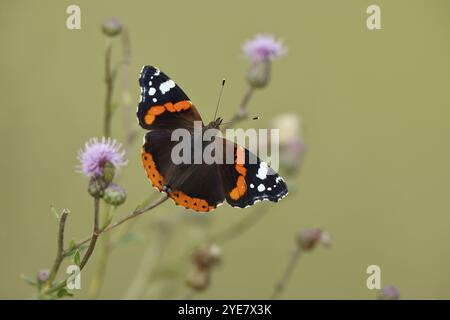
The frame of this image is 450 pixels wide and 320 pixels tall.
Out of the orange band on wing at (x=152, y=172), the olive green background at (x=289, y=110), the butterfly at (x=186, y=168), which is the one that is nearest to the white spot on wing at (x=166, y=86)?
the butterfly at (x=186, y=168)

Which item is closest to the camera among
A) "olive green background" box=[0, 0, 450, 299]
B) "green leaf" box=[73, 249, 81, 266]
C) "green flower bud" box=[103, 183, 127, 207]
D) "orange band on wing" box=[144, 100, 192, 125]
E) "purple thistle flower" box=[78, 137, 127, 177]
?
"green leaf" box=[73, 249, 81, 266]

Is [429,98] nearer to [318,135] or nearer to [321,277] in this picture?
[318,135]

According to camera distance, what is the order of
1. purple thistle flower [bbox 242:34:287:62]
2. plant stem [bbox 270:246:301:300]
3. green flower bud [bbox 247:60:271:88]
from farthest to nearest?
purple thistle flower [bbox 242:34:287:62]
green flower bud [bbox 247:60:271:88]
plant stem [bbox 270:246:301:300]

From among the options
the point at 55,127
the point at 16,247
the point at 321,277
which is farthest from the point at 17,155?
the point at 321,277

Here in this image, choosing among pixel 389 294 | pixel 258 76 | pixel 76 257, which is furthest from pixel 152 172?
pixel 389 294

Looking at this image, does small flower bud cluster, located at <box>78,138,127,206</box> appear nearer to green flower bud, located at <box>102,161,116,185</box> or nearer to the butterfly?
green flower bud, located at <box>102,161,116,185</box>

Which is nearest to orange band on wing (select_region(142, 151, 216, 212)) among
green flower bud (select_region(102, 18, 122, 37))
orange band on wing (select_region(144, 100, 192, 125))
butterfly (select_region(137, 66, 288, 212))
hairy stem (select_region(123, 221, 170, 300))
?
butterfly (select_region(137, 66, 288, 212))

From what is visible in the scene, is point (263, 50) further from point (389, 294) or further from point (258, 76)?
point (389, 294)
